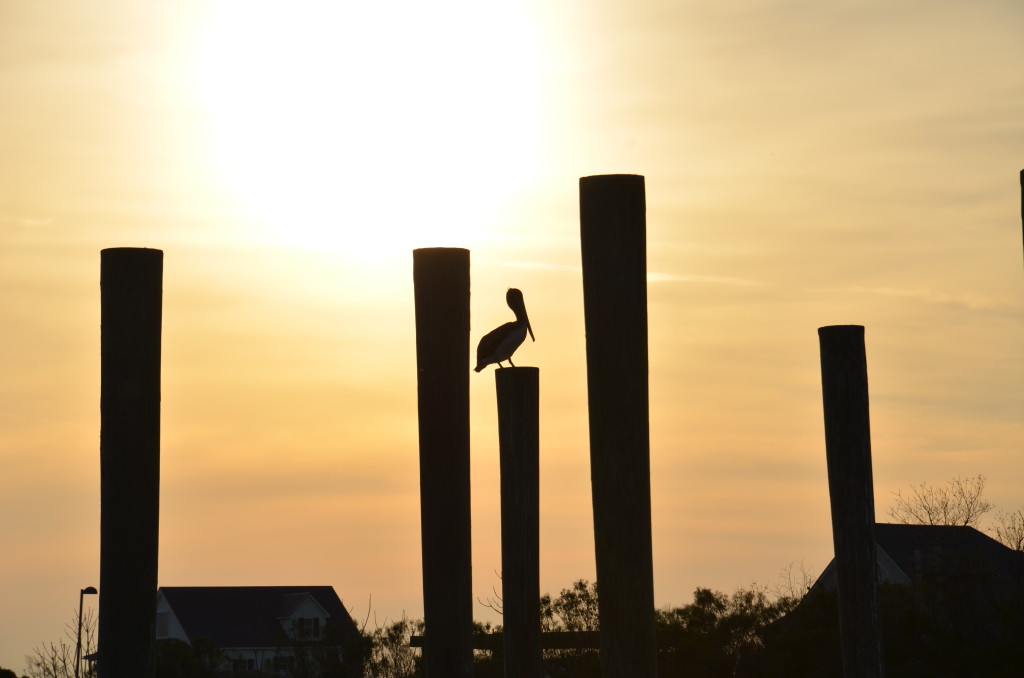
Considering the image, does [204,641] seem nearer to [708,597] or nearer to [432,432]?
[708,597]

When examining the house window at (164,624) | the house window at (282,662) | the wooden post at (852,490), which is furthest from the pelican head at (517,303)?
the house window at (164,624)

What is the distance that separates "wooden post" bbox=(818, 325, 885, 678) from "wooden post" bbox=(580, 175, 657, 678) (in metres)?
2.81

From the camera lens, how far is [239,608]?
2569 inches

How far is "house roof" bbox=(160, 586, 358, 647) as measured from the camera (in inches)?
2458

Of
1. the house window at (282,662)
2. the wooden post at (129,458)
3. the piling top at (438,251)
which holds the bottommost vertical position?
the house window at (282,662)

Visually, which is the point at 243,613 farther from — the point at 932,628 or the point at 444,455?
A: the point at 444,455

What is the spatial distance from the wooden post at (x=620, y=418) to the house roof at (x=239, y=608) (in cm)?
5827

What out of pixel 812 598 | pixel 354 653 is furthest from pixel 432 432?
pixel 354 653

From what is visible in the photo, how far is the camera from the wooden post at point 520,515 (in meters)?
9.05

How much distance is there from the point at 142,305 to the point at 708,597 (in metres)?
19.2

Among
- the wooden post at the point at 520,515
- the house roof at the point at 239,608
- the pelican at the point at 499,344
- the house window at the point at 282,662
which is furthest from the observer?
the house roof at the point at 239,608

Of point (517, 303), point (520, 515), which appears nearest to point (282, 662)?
point (517, 303)

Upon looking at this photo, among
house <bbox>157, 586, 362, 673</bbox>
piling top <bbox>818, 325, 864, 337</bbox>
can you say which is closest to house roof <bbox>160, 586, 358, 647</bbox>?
house <bbox>157, 586, 362, 673</bbox>

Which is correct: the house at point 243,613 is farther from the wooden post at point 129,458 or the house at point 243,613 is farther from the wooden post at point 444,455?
the wooden post at point 129,458
